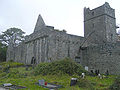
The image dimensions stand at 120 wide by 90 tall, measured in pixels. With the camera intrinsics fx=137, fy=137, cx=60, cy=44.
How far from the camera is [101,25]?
26000 millimetres

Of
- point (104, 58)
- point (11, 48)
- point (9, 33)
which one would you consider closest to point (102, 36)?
point (104, 58)

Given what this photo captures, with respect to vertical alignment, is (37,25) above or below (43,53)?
above

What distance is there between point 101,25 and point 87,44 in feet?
16.3

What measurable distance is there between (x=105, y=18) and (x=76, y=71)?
46.9 feet

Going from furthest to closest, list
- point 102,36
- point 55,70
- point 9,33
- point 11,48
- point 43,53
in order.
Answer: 1. point 9,33
2. point 11,48
3. point 102,36
4. point 43,53
5. point 55,70

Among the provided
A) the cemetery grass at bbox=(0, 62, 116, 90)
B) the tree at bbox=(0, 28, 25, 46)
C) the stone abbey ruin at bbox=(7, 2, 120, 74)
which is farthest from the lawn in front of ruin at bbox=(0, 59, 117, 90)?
the tree at bbox=(0, 28, 25, 46)

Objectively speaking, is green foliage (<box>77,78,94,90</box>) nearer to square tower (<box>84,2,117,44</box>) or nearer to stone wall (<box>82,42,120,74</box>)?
stone wall (<box>82,42,120,74</box>)

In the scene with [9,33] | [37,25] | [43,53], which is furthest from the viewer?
[9,33]

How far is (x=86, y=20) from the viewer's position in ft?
95.2

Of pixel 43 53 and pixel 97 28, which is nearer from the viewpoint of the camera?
pixel 43 53

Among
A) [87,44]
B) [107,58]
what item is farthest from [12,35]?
[107,58]

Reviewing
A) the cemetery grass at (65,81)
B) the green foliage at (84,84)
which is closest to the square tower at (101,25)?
the cemetery grass at (65,81)

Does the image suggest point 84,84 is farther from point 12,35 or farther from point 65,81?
point 12,35

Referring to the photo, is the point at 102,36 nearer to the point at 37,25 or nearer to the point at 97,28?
the point at 97,28
